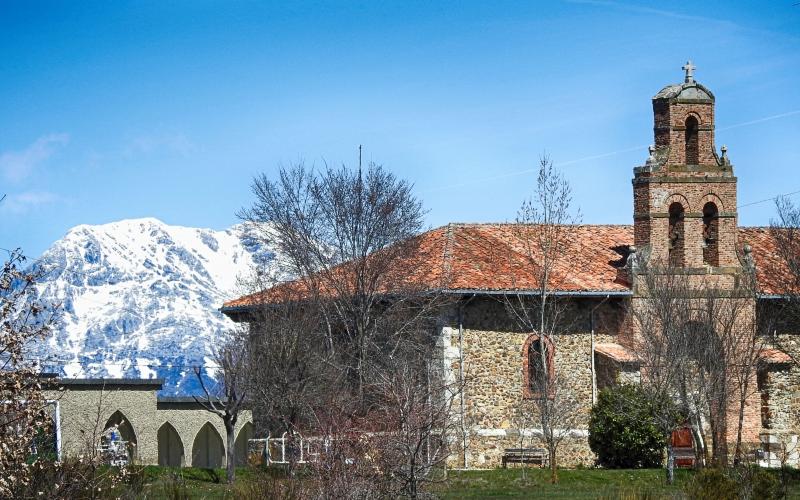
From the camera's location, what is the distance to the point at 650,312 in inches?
1305

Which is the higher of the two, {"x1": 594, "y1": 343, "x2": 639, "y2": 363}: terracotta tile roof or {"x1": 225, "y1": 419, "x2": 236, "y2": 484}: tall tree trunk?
{"x1": 594, "y1": 343, "x2": 639, "y2": 363}: terracotta tile roof

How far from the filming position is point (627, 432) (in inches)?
1348

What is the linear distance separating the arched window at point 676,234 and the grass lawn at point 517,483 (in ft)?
24.7

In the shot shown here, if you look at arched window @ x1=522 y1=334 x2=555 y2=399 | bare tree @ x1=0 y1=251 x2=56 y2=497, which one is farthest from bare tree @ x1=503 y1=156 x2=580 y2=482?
bare tree @ x1=0 y1=251 x2=56 y2=497

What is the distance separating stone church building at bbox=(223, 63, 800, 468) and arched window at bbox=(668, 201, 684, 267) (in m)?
0.04

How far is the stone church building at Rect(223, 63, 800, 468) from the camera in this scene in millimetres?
35250

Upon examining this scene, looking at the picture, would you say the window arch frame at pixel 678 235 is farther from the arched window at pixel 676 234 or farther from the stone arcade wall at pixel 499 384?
the stone arcade wall at pixel 499 384

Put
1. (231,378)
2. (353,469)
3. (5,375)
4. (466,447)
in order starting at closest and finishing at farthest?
(5,375)
(353,469)
(231,378)
(466,447)

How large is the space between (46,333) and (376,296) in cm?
2049

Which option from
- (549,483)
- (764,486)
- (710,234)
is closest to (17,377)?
(764,486)

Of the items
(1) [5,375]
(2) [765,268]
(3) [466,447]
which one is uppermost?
(2) [765,268]

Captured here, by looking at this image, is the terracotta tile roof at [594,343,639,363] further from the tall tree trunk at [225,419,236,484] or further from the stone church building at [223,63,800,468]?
the tall tree trunk at [225,419,236,484]

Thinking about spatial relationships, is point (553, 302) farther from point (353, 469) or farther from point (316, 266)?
point (353, 469)

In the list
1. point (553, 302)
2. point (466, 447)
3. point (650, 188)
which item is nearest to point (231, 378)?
point (466, 447)
